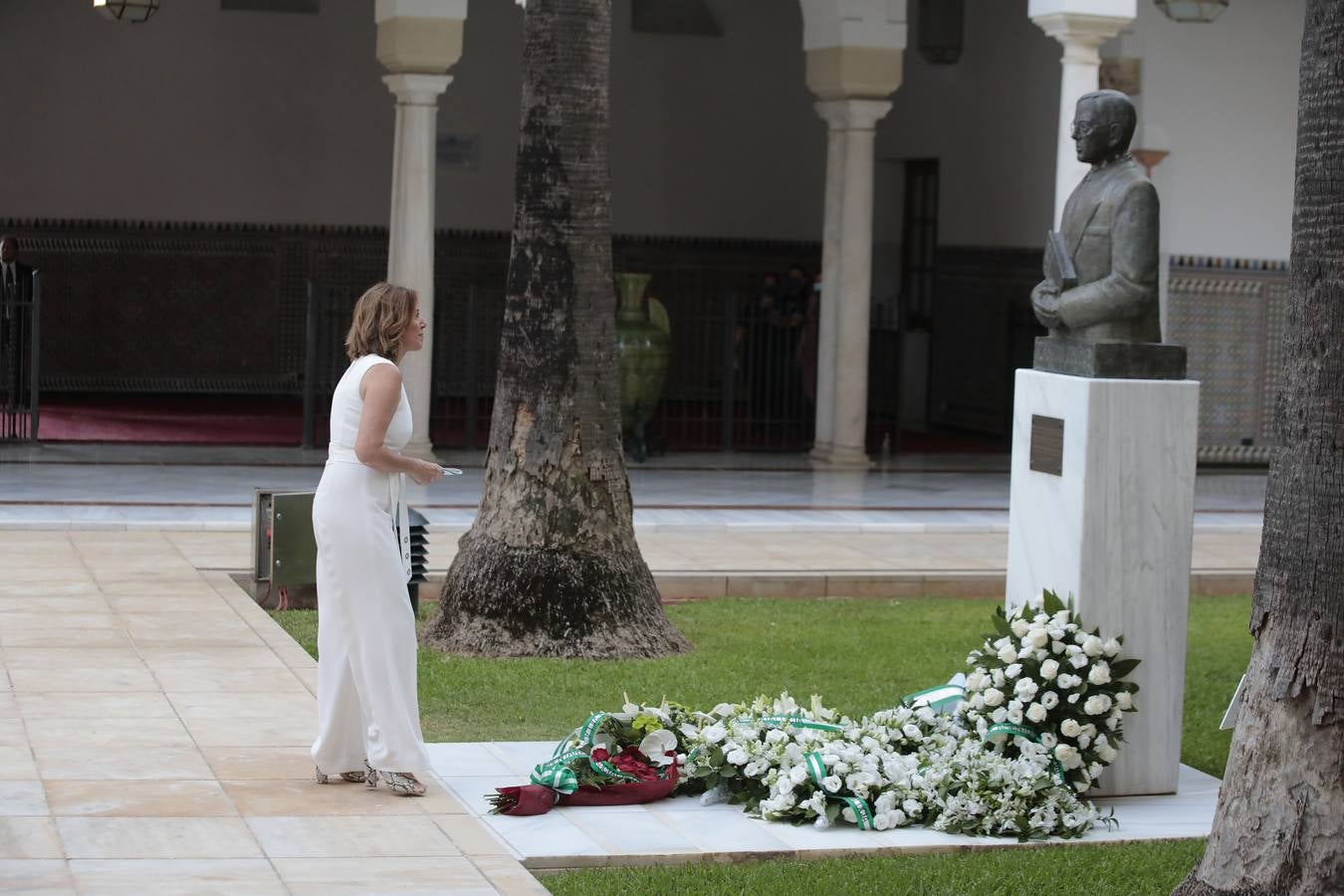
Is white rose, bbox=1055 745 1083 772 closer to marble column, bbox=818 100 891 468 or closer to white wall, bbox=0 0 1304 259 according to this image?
marble column, bbox=818 100 891 468

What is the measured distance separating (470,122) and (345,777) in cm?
1456

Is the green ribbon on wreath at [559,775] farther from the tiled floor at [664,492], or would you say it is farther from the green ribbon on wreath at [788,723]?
the tiled floor at [664,492]

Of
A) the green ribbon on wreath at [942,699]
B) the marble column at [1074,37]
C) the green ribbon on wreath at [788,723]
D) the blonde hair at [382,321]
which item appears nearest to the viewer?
the blonde hair at [382,321]

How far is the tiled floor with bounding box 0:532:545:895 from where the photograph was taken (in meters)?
4.95

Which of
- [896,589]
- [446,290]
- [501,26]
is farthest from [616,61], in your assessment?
[896,589]

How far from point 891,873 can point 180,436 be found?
12027 millimetres

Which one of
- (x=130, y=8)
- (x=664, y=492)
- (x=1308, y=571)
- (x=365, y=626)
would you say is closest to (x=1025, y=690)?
A: (x=1308, y=571)

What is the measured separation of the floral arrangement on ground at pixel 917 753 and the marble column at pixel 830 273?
9388 mm

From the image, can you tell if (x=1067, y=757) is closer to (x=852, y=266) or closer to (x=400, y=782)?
(x=400, y=782)

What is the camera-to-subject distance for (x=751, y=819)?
18.8 feet

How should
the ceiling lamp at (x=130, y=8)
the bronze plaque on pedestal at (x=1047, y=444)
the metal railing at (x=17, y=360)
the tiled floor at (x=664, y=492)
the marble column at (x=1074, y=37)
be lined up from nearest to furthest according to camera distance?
1. the bronze plaque on pedestal at (x=1047, y=444)
2. the tiled floor at (x=664, y=492)
3. the marble column at (x=1074, y=37)
4. the metal railing at (x=17, y=360)
5. the ceiling lamp at (x=130, y=8)

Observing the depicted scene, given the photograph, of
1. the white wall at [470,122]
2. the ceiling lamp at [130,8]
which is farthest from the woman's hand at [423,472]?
the white wall at [470,122]

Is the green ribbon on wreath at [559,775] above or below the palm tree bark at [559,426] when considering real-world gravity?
below

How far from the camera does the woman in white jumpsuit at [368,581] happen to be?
227 inches
